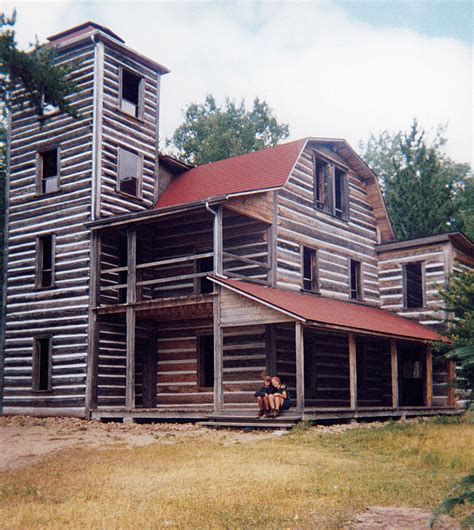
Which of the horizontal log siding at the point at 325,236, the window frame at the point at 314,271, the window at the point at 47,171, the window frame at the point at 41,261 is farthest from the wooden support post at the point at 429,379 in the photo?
the window at the point at 47,171

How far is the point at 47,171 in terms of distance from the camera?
88.2 ft

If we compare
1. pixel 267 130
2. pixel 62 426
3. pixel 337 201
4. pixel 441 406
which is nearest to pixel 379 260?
pixel 337 201

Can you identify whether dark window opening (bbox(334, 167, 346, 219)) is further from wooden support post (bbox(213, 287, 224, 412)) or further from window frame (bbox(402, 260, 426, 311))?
wooden support post (bbox(213, 287, 224, 412))

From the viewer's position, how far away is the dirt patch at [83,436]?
15.1m

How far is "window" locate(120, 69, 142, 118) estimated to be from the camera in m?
27.5

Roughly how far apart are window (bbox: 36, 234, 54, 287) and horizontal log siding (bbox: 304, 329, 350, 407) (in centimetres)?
928

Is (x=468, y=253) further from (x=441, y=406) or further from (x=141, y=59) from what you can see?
(x=141, y=59)

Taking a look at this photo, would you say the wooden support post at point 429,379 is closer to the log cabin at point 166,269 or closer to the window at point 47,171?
the log cabin at point 166,269

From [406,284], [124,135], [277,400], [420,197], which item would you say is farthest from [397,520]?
[420,197]

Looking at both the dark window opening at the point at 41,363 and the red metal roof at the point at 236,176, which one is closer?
the red metal roof at the point at 236,176

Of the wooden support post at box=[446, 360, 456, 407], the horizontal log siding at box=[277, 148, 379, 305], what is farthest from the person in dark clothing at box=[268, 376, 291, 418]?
the wooden support post at box=[446, 360, 456, 407]

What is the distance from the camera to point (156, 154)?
28062mm

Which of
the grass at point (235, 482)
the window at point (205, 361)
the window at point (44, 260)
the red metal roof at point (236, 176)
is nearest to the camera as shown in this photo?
the grass at point (235, 482)

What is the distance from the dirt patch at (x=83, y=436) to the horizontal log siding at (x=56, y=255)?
2735 millimetres
